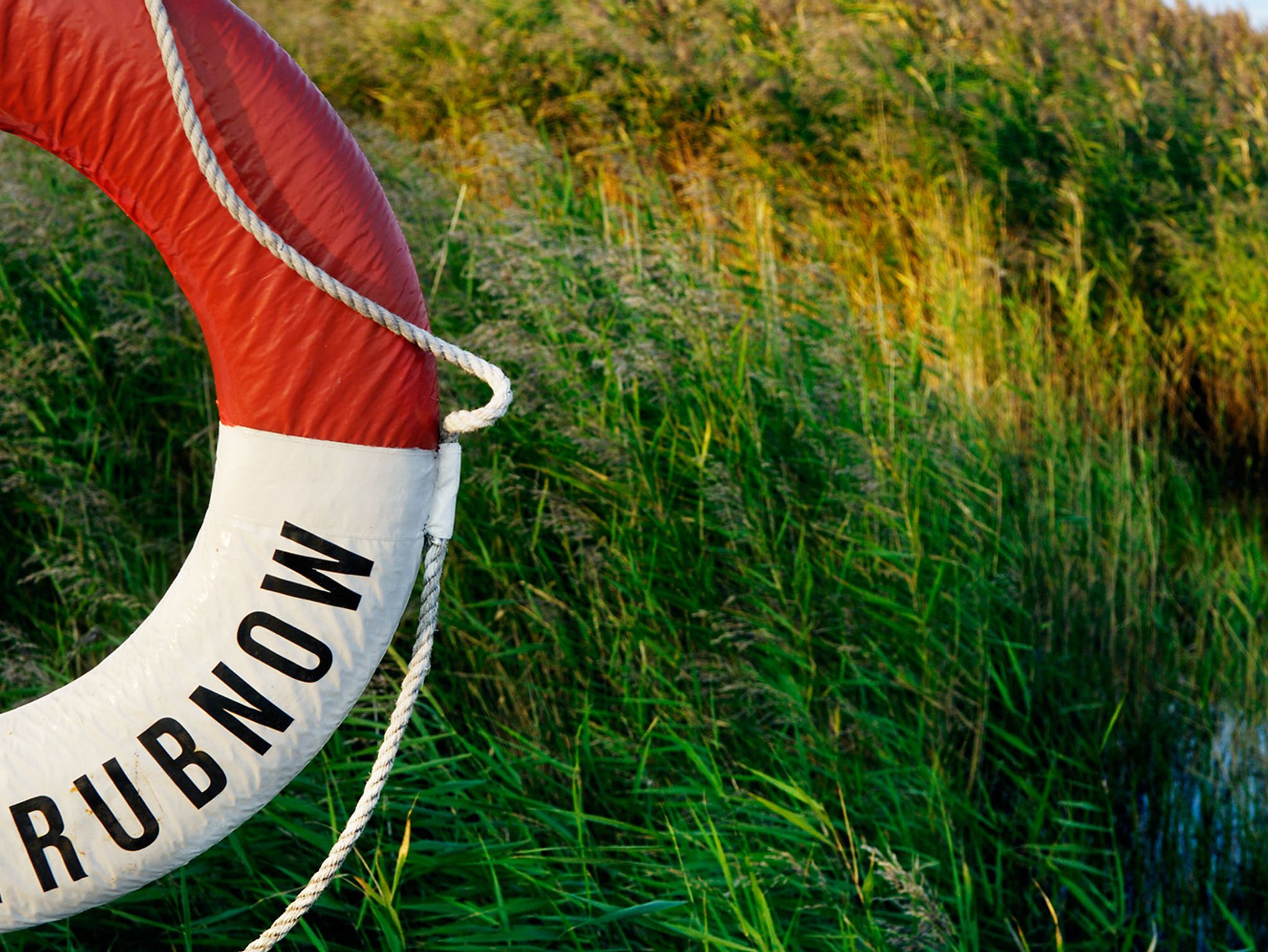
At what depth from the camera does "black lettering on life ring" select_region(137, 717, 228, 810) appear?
1.26 meters

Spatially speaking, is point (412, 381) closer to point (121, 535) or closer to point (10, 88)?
point (10, 88)

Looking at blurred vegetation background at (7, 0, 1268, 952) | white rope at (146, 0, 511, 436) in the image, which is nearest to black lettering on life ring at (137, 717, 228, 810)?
blurred vegetation background at (7, 0, 1268, 952)

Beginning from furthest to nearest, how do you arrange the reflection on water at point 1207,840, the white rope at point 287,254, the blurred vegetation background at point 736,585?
the reflection on water at point 1207,840 < the blurred vegetation background at point 736,585 < the white rope at point 287,254

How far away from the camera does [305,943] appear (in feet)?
5.43

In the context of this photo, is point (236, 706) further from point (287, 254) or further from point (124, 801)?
point (287, 254)

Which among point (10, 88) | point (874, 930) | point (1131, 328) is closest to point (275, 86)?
point (10, 88)

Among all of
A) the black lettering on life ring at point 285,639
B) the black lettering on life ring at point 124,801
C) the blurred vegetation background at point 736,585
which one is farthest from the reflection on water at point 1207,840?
the black lettering on life ring at point 124,801

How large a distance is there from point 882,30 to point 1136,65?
1010 mm

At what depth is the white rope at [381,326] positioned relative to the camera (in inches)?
46.9

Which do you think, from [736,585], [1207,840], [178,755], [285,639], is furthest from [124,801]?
[1207,840]

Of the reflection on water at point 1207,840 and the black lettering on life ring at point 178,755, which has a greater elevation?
the black lettering on life ring at point 178,755

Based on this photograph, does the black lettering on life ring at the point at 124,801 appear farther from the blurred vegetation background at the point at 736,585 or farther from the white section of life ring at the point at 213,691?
the blurred vegetation background at the point at 736,585

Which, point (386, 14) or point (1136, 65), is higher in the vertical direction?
point (386, 14)

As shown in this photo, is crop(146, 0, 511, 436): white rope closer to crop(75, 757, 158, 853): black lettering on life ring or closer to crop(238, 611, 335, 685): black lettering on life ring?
crop(238, 611, 335, 685): black lettering on life ring
